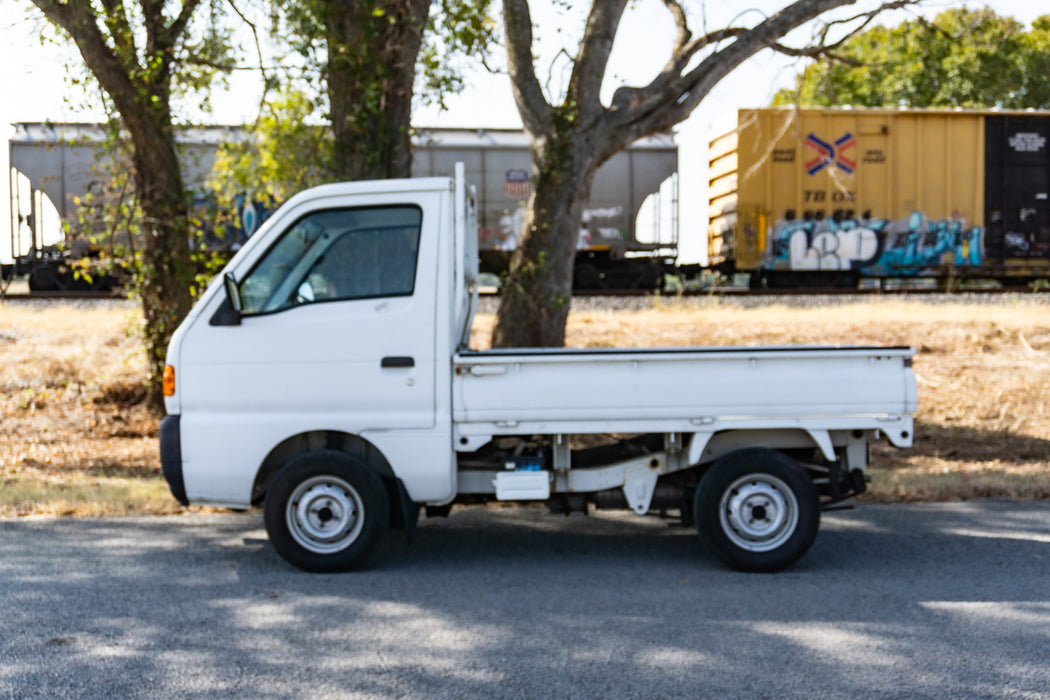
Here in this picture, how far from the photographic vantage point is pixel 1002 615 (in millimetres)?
5250

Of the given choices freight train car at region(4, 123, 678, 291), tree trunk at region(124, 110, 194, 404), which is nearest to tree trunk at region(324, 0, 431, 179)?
tree trunk at region(124, 110, 194, 404)

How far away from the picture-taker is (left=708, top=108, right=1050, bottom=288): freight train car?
71.9ft

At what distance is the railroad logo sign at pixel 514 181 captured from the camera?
22969mm

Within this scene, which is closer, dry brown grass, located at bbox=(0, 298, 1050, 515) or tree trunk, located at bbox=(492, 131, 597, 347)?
dry brown grass, located at bbox=(0, 298, 1050, 515)

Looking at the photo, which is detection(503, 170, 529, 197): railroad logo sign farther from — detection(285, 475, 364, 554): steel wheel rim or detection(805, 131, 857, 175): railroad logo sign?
detection(285, 475, 364, 554): steel wheel rim

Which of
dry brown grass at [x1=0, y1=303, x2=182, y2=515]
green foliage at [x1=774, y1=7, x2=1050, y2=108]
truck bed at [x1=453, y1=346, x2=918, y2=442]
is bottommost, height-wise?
dry brown grass at [x1=0, y1=303, x2=182, y2=515]

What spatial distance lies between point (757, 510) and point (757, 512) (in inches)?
0.5

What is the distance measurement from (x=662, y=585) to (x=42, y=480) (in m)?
6.02

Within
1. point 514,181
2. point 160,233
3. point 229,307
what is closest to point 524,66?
point 160,233

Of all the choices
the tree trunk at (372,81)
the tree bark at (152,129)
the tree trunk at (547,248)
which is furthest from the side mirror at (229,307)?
the tree bark at (152,129)

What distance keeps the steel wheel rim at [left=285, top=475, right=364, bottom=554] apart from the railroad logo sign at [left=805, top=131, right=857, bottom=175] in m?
17.7

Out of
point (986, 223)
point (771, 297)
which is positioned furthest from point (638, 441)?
point (986, 223)

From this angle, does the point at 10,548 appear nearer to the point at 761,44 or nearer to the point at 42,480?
the point at 42,480

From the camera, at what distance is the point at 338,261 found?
248 inches
